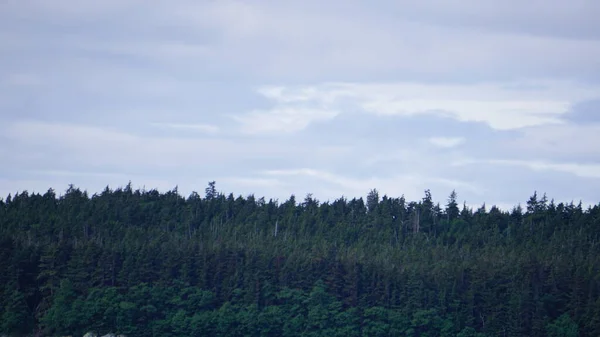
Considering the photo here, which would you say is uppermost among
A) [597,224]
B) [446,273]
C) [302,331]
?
[597,224]

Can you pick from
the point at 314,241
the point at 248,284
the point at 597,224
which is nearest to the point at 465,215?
the point at 597,224

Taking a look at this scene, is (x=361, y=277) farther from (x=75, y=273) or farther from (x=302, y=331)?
(x=75, y=273)

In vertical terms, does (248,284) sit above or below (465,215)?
below

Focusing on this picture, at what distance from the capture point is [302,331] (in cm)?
11612

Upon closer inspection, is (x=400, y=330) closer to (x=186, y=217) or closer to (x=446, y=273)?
(x=446, y=273)

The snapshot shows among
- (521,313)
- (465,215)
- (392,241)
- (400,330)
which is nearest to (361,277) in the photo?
(400,330)

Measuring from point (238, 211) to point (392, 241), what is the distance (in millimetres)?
29157

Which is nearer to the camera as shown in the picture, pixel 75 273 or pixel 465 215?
pixel 75 273

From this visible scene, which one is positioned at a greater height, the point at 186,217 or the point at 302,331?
the point at 186,217

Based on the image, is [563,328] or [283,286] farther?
[283,286]

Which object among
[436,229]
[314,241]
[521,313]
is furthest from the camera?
[436,229]

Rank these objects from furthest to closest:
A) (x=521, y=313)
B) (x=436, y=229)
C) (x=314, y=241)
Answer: (x=436, y=229) < (x=314, y=241) < (x=521, y=313)

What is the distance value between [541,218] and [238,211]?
4952 centimetres

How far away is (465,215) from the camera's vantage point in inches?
6393
